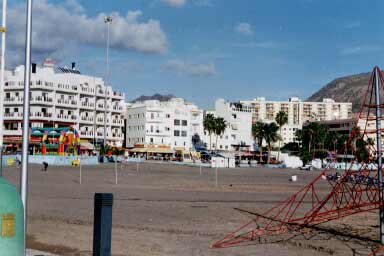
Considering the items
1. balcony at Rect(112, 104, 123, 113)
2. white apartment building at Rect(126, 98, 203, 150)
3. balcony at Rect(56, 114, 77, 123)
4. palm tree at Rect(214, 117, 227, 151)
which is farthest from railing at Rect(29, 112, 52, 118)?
palm tree at Rect(214, 117, 227, 151)

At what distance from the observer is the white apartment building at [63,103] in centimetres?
8531

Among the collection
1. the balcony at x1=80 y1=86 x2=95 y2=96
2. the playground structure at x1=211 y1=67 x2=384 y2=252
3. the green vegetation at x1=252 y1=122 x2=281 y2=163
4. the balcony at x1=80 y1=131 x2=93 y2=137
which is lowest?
the playground structure at x1=211 y1=67 x2=384 y2=252

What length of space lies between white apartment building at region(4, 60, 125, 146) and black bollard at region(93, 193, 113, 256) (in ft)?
256

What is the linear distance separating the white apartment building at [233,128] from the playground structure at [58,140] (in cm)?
5003

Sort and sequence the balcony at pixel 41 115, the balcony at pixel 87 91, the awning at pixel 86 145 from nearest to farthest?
the balcony at pixel 41 115, the awning at pixel 86 145, the balcony at pixel 87 91

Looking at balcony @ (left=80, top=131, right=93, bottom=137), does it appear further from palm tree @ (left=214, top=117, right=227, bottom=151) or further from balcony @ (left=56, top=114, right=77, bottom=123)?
palm tree @ (left=214, top=117, right=227, bottom=151)

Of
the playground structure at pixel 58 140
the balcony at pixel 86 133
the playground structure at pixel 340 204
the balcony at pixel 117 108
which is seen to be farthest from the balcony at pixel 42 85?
the playground structure at pixel 340 204

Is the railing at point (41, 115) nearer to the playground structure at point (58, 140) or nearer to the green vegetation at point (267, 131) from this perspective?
the playground structure at point (58, 140)

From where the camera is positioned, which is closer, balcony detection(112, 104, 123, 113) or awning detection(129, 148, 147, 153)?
balcony detection(112, 104, 123, 113)

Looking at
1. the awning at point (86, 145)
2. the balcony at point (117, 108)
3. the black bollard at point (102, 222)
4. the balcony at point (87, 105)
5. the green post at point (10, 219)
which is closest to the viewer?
the green post at point (10, 219)

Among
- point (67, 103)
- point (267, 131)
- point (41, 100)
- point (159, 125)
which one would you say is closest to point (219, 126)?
point (267, 131)

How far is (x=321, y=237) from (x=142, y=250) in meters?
5.09

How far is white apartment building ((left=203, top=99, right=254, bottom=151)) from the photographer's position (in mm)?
123375

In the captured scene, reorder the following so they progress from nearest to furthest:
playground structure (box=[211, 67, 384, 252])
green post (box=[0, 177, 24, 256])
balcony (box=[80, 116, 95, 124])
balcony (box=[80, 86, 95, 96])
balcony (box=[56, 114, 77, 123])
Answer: green post (box=[0, 177, 24, 256]) < playground structure (box=[211, 67, 384, 252]) < balcony (box=[56, 114, 77, 123]) < balcony (box=[80, 116, 95, 124]) < balcony (box=[80, 86, 95, 96])
